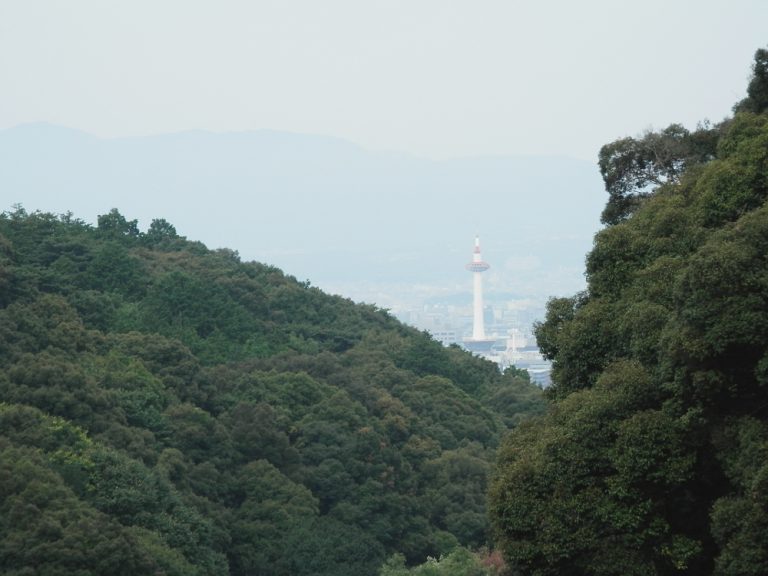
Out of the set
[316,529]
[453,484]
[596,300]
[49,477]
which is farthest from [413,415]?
[596,300]

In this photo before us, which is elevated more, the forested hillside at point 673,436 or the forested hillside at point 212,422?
the forested hillside at point 212,422

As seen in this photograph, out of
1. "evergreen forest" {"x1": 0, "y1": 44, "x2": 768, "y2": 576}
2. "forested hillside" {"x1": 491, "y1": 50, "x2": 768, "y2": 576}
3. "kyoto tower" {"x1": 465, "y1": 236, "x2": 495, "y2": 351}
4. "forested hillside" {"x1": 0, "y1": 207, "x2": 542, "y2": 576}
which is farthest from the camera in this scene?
"kyoto tower" {"x1": 465, "y1": 236, "x2": 495, "y2": 351}

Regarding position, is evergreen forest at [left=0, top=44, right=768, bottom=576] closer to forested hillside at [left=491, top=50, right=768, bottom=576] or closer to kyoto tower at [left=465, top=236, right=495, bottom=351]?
forested hillside at [left=491, top=50, right=768, bottom=576]

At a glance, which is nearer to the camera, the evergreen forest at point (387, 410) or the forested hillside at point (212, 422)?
the evergreen forest at point (387, 410)

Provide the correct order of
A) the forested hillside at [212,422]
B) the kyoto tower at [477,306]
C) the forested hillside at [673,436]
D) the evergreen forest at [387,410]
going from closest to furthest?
the forested hillside at [673,436], the evergreen forest at [387,410], the forested hillside at [212,422], the kyoto tower at [477,306]

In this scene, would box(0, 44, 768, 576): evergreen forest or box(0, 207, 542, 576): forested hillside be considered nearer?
box(0, 44, 768, 576): evergreen forest

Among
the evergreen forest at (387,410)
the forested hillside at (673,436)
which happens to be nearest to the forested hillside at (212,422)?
the evergreen forest at (387,410)

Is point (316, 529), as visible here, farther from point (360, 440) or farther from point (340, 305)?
point (340, 305)

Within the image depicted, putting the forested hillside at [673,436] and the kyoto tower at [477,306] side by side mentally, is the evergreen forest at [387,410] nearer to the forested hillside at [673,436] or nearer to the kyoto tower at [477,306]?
the forested hillside at [673,436]

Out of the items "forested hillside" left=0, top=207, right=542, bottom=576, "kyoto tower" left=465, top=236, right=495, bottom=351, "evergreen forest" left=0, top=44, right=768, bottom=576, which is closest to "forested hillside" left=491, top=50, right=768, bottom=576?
"evergreen forest" left=0, top=44, right=768, bottom=576
